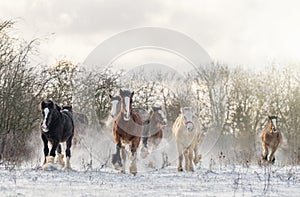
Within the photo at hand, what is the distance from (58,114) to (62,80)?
59.2 ft

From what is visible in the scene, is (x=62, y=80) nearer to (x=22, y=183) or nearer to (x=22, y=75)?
(x=22, y=75)

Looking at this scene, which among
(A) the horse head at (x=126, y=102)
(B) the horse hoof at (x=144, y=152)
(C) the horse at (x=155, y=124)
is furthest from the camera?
(C) the horse at (x=155, y=124)

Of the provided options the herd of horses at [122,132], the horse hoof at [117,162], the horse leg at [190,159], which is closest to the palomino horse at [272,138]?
the herd of horses at [122,132]

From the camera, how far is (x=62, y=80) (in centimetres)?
3130

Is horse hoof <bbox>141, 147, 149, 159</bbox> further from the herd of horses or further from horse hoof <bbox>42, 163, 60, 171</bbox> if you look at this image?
horse hoof <bbox>42, 163, 60, 171</bbox>

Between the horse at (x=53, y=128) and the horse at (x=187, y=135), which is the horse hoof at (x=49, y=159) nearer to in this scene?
the horse at (x=53, y=128)

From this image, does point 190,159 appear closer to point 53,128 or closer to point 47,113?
point 53,128

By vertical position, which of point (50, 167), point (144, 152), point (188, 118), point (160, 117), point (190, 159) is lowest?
point (50, 167)

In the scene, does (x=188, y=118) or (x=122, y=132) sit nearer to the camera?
(x=122, y=132)

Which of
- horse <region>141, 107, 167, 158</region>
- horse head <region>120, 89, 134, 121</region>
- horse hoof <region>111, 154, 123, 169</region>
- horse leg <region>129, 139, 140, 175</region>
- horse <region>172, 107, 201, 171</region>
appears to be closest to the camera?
horse leg <region>129, 139, 140, 175</region>

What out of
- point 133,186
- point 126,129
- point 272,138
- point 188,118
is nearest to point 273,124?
point 272,138

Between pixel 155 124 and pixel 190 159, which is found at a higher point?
pixel 155 124

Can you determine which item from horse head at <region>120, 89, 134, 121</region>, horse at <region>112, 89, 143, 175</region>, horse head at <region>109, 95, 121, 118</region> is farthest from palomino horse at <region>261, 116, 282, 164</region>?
horse head at <region>120, 89, 134, 121</region>

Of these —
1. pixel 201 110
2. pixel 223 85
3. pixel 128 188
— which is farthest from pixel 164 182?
pixel 223 85
